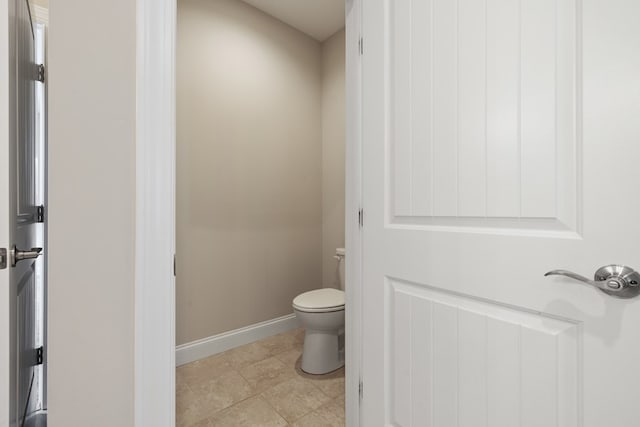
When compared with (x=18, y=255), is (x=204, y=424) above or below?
below

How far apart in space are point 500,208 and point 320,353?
155cm

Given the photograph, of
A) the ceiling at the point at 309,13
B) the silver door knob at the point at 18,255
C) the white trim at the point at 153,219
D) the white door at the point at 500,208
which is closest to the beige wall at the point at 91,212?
the white trim at the point at 153,219

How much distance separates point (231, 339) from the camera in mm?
2271

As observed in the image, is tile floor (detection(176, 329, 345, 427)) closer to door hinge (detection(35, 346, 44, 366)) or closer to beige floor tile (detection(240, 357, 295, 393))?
beige floor tile (detection(240, 357, 295, 393))

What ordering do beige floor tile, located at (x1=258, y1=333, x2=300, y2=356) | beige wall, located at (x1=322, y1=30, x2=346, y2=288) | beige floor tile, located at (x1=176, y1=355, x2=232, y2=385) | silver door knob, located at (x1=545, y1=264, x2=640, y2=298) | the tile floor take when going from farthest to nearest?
beige wall, located at (x1=322, y1=30, x2=346, y2=288) → beige floor tile, located at (x1=258, y1=333, x2=300, y2=356) → beige floor tile, located at (x1=176, y1=355, x2=232, y2=385) → the tile floor → silver door knob, located at (x1=545, y1=264, x2=640, y2=298)

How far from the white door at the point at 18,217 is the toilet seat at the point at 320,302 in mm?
1323

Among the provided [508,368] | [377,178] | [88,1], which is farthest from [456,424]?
[88,1]

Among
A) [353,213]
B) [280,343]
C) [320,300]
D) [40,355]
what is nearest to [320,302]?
[320,300]

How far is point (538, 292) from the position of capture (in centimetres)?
77

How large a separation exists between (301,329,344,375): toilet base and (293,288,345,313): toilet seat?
0.59ft

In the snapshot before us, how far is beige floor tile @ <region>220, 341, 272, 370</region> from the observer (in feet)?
6.77

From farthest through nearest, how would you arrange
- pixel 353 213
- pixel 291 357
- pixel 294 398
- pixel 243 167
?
1. pixel 243 167
2. pixel 291 357
3. pixel 294 398
4. pixel 353 213

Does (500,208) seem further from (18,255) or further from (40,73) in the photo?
(40,73)

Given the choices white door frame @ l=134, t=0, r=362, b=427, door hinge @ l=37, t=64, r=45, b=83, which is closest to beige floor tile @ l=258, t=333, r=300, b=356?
white door frame @ l=134, t=0, r=362, b=427
